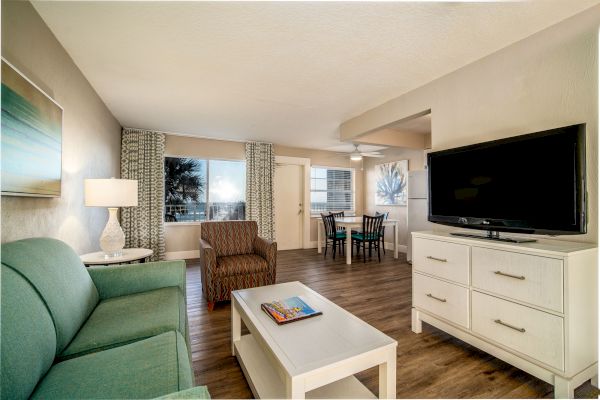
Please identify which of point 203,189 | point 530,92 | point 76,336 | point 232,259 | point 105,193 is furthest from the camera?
point 203,189

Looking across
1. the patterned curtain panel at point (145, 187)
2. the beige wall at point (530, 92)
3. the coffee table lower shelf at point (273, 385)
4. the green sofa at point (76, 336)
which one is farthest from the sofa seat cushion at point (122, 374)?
the patterned curtain panel at point (145, 187)

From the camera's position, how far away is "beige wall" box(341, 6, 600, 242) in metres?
1.61

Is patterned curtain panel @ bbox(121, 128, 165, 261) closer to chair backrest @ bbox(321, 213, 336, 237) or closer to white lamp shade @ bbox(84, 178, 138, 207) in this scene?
white lamp shade @ bbox(84, 178, 138, 207)

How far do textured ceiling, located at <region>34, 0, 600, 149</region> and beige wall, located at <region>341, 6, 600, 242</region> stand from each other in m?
0.10

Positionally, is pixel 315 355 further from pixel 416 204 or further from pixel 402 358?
pixel 416 204

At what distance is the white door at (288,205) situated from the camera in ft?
19.2

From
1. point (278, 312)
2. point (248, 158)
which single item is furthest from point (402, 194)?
point (278, 312)

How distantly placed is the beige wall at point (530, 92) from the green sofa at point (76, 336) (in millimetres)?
2463

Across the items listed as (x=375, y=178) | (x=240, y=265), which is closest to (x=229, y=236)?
→ (x=240, y=265)

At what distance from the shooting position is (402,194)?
5.64m

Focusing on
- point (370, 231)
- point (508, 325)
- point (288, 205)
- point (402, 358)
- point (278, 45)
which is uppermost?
point (278, 45)

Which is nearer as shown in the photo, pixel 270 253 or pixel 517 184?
pixel 517 184

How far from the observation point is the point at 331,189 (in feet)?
21.9

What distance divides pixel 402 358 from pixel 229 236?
2.26 m
